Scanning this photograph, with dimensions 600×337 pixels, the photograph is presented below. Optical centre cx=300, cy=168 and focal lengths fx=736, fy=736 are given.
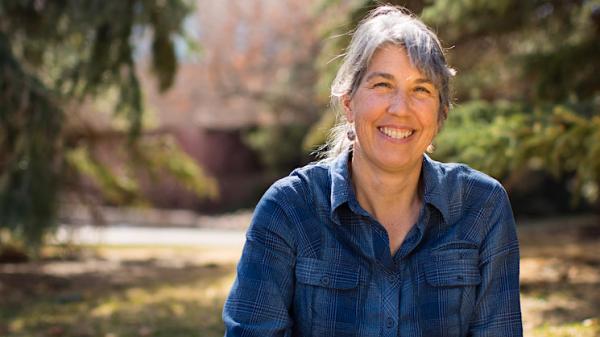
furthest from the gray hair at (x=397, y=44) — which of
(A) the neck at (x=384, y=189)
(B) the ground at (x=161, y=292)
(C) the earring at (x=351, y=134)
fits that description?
(B) the ground at (x=161, y=292)

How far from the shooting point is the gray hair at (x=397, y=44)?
2125mm

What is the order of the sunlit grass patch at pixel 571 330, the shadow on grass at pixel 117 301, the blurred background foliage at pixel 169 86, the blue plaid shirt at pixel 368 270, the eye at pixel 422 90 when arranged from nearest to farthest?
the blue plaid shirt at pixel 368 270 < the eye at pixel 422 90 < the sunlit grass patch at pixel 571 330 < the blurred background foliage at pixel 169 86 < the shadow on grass at pixel 117 301

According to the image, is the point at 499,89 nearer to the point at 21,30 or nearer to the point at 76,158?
the point at 76,158

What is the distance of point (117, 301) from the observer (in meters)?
6.42

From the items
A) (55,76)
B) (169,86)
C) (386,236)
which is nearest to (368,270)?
(386,236)

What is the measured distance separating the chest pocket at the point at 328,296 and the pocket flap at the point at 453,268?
8.6 inches

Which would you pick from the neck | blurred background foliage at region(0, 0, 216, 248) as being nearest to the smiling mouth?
the neck

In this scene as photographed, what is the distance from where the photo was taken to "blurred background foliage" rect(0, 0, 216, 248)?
20.5ft

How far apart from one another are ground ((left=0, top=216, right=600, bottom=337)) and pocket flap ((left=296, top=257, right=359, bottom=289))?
240 cm

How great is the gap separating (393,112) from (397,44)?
0.66 ft

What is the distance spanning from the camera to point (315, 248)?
2143 mm

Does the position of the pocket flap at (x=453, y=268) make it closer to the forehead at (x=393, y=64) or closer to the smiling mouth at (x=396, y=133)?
the smiling mouth at (x=396, y=133)

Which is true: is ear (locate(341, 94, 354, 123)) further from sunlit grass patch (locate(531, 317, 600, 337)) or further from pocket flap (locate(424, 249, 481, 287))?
sunlit grass patch (locate(531, 317, 600, 337))

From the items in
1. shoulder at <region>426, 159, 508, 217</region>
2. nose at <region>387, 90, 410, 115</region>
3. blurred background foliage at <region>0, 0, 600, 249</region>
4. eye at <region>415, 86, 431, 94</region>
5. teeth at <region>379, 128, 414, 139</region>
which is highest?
blurred background foliage at <region>0, 0, 600, 249</region>
